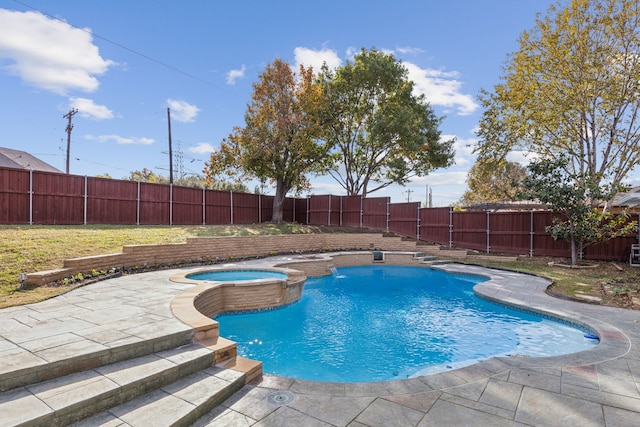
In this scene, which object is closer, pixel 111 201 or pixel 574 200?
pixel 574 200

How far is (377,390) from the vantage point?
2861 mm

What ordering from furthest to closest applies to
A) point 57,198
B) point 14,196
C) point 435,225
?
point 435,225, point 57,198, point 14,196

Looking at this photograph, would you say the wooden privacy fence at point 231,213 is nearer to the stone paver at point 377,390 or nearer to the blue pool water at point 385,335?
the blue pool water at point 385,335

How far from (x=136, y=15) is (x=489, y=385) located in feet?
38.4

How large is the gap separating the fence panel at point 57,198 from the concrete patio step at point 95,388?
11.4 metres

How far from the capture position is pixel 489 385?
293cm

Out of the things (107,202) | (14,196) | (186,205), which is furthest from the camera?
(186,205)

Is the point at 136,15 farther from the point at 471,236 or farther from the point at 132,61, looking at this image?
the point at 471,236

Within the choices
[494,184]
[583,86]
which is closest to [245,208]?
[583,86]

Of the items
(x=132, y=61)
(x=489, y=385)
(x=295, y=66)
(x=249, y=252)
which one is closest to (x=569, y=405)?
(x=489, y=385)

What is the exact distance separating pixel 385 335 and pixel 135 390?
3875 mm

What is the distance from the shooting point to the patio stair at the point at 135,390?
7.24ft

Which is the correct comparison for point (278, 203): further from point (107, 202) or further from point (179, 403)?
point (179, 403)

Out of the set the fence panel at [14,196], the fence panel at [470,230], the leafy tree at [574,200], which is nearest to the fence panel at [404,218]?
the fence panel at [470,230]
